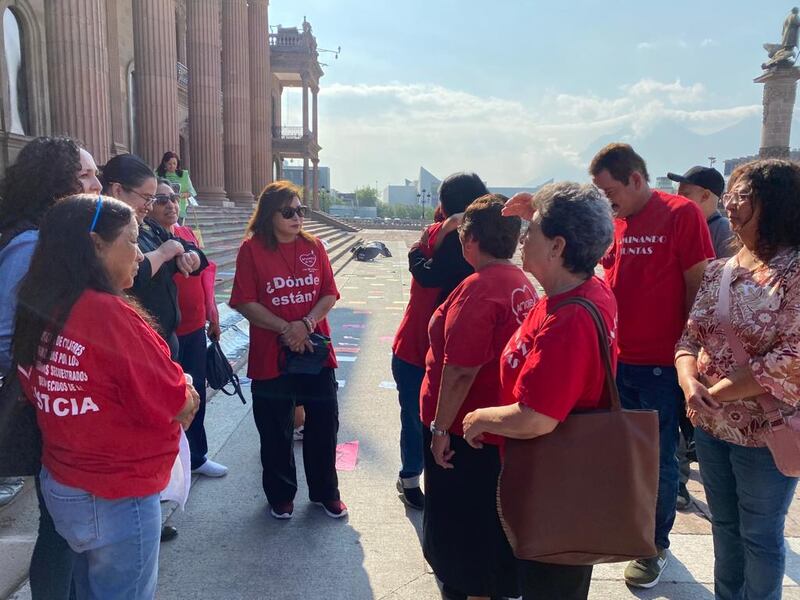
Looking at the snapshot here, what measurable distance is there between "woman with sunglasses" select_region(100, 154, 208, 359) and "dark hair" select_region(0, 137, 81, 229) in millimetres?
584

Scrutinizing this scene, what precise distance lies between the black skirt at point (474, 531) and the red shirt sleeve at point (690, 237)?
4.49 ft

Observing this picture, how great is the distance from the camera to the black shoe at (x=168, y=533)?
121 inches

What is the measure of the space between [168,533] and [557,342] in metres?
2.47

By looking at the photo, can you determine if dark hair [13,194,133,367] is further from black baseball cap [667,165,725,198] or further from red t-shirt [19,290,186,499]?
black baseball cap [667,165,725,198]

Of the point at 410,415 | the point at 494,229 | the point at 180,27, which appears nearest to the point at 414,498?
the point at 410,415

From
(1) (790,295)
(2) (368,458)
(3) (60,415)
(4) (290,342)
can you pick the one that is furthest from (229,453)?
(1) (790,295)

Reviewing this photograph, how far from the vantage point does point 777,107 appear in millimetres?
21812

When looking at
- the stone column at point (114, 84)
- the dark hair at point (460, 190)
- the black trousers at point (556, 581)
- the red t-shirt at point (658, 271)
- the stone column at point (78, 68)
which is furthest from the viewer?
the stone column at point (114, 84)

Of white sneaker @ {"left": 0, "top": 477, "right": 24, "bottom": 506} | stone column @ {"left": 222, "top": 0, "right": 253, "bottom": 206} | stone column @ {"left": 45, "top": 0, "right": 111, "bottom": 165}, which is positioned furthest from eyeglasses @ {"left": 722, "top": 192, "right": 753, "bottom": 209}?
stone column @ {"left": 222, "top": 0, "right": 253, "bottom": 206}

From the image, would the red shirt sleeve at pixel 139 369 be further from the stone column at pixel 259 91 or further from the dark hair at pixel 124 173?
the stone column at pixel 259 91

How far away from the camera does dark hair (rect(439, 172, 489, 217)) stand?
3135mm

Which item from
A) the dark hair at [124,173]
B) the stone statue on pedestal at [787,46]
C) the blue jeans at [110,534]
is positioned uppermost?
the stone statue on pedestal at [787,46]

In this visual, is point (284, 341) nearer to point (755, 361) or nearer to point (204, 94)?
point (755, 361)

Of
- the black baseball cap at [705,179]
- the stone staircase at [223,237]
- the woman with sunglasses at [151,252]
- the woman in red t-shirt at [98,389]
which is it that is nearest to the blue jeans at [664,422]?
the black baseball cap at [705,179]
